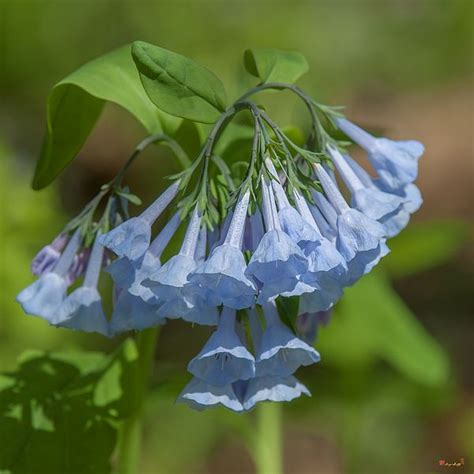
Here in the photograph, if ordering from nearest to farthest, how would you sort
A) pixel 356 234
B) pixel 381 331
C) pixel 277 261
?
1. pixel 277 261
2. pixel 356 234
3. pixel 381 331

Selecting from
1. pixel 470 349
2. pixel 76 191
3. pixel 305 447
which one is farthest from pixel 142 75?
pixel 76 191

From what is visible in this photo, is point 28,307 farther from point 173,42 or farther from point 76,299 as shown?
point 173,42

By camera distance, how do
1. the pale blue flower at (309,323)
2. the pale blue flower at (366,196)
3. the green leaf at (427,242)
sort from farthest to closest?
the green leaf at (427,242) → the pale blue flower at (309,323) → the pale blue flower at (366,196)

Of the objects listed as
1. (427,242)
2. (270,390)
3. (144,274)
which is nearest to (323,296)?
(270,390)

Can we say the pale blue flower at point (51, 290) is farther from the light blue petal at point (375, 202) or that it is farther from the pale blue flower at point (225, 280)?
the light blue petal at point (375, 202)

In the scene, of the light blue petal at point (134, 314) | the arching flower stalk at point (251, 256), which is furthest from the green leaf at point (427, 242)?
the light blue petal at point (134, 314)

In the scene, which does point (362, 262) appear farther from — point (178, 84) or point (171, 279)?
point (178, 84)
